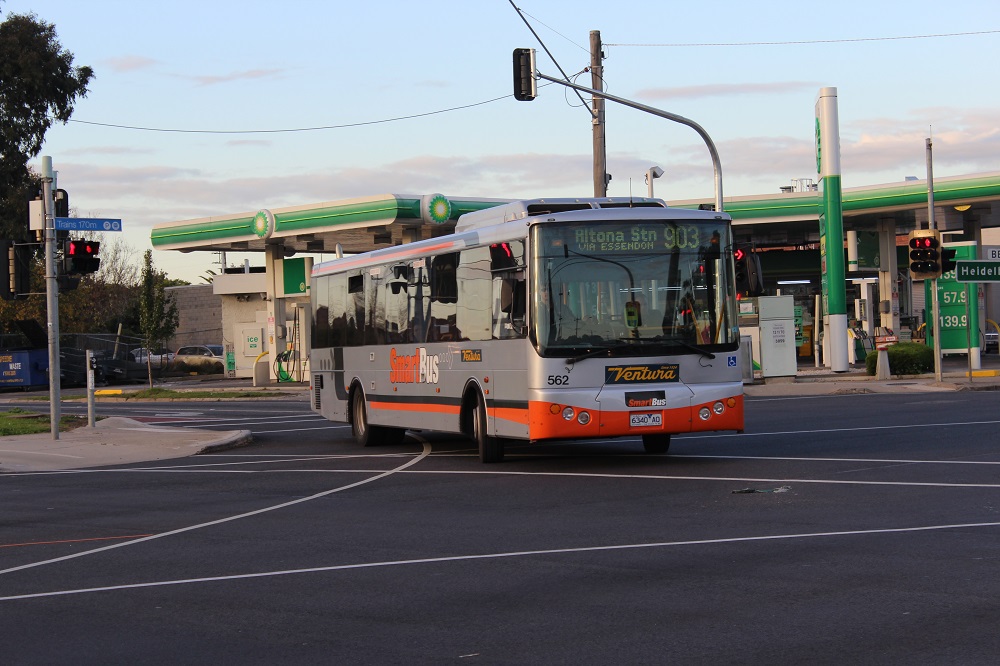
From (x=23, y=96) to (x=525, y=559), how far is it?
185ft

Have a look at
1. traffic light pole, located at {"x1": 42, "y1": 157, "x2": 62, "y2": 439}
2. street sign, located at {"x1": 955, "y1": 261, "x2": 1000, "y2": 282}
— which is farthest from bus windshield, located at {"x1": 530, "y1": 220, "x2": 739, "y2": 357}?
street sign, located at {"x1": 955, "y1": 261, "x2": 1000, "y2": 282}

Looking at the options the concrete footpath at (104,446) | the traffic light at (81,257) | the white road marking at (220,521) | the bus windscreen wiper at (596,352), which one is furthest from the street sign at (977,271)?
the traffic light at (81,257)

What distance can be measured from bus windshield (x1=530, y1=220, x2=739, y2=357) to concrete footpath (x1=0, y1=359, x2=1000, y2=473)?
788 centimetres

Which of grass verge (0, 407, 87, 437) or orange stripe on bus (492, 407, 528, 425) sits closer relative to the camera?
orange stripe on bus (492, 407, 528, 425)

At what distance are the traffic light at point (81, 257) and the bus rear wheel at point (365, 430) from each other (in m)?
5.22

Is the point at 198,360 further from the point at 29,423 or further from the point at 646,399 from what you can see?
the point at 646,399

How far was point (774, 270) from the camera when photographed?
55.0m

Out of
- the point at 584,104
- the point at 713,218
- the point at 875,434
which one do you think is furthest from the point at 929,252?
the point at 713,218

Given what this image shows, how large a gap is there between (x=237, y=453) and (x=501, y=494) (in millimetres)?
8189

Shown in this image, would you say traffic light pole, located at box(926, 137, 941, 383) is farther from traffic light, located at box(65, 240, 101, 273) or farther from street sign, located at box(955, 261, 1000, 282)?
traffic light, located at box(65, 240, 101, 273)

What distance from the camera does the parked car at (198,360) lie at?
6234 cm

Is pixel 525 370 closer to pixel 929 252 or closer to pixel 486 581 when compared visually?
pixel 486 581

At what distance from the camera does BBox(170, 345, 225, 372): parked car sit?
62344mm

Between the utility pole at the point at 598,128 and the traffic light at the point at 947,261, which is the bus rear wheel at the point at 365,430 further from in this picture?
the traffic light at the point at 947,261
